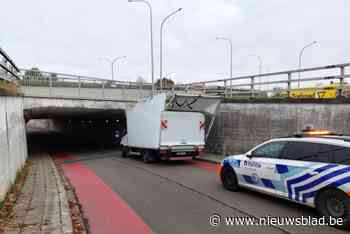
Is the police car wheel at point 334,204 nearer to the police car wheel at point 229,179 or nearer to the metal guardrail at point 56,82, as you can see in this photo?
the police car wheel at point 229,179

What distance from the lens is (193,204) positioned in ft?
21.5

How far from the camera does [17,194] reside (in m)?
7.10

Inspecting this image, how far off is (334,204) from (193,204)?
299 cm

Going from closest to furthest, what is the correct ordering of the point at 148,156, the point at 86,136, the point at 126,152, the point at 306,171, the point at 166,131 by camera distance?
the point at 306,171 < the point at 166,131 < the point at 148,156 < the point at 126,152 < the point at 86,136

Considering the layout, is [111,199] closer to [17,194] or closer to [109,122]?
[17,194]

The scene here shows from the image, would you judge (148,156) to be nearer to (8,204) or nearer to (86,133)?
(8,204)

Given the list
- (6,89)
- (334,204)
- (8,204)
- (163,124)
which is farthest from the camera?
(163,124)

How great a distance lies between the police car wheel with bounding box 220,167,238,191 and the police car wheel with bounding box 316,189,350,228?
2.55 meters

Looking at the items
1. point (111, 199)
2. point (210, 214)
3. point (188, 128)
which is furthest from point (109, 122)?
point (210, 214)

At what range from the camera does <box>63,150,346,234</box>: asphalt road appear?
5.09 m

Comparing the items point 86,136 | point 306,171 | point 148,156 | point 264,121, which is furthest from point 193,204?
point 86,136

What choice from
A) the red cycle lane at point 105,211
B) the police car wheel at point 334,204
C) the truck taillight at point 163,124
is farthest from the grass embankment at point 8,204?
the truck taillight at point 163,124

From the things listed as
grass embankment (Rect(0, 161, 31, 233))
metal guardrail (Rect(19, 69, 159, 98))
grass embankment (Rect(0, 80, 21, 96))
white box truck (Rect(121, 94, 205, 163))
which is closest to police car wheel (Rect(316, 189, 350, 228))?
grass embankment (Rect(0, 161, 31, 233))

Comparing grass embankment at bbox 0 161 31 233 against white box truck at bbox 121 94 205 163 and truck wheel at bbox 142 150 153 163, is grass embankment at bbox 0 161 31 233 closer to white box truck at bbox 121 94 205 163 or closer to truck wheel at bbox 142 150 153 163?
white box truck at bbox 121 94 205 163
